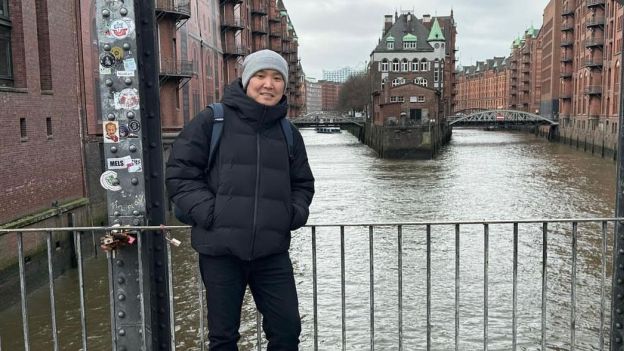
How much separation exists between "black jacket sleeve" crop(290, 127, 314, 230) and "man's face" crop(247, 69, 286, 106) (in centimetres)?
28

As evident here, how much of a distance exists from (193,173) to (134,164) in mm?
382

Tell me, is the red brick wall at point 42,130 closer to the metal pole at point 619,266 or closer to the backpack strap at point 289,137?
the backpack strap at point 289,137

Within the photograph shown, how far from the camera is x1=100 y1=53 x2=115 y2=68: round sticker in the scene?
330 cm

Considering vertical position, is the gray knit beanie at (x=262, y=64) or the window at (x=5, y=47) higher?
the window at (x=5, y=47)

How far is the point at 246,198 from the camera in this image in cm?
320

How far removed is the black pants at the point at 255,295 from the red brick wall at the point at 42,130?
39.8ft

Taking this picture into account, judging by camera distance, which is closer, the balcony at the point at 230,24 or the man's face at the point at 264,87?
the man's face at the point at 264,87

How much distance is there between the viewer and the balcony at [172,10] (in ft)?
87.4

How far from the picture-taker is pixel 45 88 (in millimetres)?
16641

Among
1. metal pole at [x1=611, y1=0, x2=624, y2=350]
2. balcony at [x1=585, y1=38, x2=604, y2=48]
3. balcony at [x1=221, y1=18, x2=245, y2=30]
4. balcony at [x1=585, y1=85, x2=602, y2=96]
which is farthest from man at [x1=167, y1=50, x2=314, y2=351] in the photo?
balcony at [x1=585, y1=38, x2=604, y2=48]

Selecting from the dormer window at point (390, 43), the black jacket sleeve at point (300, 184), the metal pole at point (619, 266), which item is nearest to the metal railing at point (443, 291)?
the metal pole at point (619, 266)

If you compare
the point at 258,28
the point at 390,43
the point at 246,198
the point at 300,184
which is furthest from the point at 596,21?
the point at 246,198

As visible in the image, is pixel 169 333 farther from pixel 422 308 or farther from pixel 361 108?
pixel 361 108

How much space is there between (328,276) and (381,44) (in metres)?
78.2
